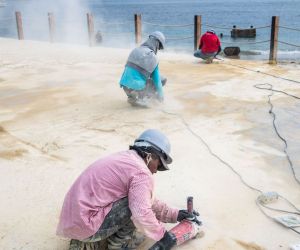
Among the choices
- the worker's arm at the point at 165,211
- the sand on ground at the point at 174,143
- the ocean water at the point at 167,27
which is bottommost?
the ocean water at the point at 167,27

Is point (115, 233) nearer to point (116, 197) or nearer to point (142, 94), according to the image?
point (116, 197)

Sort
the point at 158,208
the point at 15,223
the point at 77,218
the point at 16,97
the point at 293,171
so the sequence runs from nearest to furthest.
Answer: the point at 77,218, the point at 158,208, the point at 15,223, the point at 293,171, the point at 16,97

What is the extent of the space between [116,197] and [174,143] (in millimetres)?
2615

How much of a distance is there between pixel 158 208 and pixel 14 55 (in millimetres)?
12094

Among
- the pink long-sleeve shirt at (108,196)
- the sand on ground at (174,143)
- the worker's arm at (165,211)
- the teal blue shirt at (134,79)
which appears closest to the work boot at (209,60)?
the sand on ground at (174,143)

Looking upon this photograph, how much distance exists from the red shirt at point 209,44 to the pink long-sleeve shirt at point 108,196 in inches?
370

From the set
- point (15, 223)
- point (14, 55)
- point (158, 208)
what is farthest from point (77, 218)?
point (14, 55)

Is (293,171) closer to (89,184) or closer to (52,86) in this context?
(89,184)

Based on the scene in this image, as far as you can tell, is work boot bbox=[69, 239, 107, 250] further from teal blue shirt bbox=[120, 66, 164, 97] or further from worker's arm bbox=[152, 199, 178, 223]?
teal blue shirt bbox=[120, 66, 164, 97]

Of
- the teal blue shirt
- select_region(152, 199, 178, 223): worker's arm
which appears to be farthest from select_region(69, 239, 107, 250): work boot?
the teal blue shirt

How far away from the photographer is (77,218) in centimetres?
275

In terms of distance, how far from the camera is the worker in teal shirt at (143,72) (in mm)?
6547

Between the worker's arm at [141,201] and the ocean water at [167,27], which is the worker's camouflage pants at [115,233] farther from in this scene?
the ocean water at [167,27]

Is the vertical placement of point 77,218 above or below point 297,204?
above
